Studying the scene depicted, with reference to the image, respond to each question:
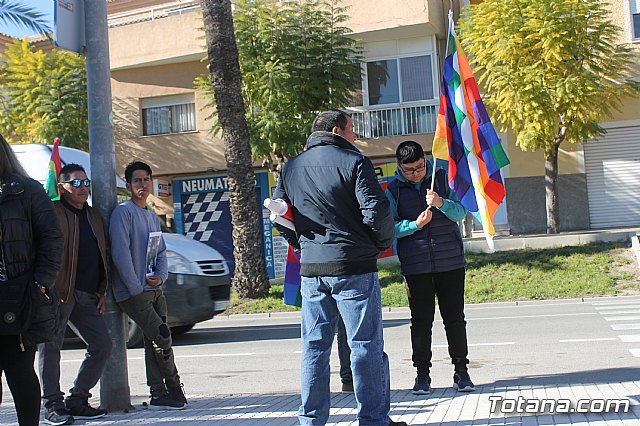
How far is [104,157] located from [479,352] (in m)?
5.33

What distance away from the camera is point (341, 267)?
15.5ft

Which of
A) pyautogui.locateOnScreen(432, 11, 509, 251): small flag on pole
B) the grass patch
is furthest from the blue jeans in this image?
the grass patch

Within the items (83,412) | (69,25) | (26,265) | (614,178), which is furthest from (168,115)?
(26,265)

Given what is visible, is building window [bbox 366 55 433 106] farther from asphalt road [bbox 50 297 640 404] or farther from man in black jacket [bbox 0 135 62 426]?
man in black jacket [bbox 0 135 62 426]

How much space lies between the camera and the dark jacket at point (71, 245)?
6.08 meters

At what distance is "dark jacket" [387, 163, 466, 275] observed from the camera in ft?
21.6

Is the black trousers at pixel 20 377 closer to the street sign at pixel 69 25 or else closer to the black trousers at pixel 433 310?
the street sign at pixel 69 25

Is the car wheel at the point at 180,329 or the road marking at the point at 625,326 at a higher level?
the car wheel at the point at 180,329

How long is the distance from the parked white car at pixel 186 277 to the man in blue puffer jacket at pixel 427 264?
5453 millimetres

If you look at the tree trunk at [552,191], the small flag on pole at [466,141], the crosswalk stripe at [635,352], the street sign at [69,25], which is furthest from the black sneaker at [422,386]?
the tree trunk at [552,191]

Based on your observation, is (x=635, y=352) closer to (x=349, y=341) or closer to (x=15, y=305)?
(x=349, y=341)

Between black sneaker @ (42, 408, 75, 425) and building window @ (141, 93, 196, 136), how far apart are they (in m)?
21.3

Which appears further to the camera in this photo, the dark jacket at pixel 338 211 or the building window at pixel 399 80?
the building window at pixel 399 80

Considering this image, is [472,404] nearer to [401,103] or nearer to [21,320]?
[21,320]
